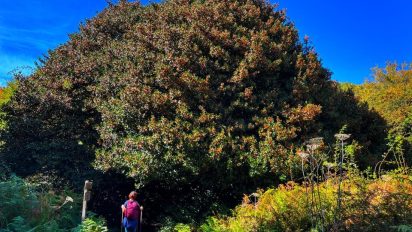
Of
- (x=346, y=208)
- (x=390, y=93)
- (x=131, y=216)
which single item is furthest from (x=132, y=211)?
(x=390, y=93)

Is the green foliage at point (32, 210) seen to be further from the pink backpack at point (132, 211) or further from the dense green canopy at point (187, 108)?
the dense green canopy at point (187, 108)

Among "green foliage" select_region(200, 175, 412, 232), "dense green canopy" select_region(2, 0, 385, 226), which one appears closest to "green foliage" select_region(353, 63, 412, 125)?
"dense green canopy" select_region(2, 0, 385, 226)

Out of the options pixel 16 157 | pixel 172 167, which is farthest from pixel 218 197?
pixel 16 157

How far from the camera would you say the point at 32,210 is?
9.34 m

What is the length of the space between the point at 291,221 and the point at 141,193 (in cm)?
626

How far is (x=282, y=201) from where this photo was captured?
7.71m

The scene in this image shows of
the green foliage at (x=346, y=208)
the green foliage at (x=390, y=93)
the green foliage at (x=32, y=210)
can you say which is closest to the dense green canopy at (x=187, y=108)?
the green foliage at (x=32, y=210)

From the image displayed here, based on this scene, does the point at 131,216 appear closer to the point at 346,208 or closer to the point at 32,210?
the point at 32,210

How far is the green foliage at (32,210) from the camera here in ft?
28.2

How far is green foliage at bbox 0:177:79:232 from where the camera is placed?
8.59 metres

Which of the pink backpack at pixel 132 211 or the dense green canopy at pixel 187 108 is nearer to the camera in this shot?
the pink backpack at pixel 132 211

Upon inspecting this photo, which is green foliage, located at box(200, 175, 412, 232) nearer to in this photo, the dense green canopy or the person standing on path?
the dense green canopy

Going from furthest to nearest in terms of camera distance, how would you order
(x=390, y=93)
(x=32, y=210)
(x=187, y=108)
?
1. (x=390, y=93)
2. (x=187, y=108)
3. (x=32, y=210)

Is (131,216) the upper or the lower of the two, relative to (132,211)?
lower
